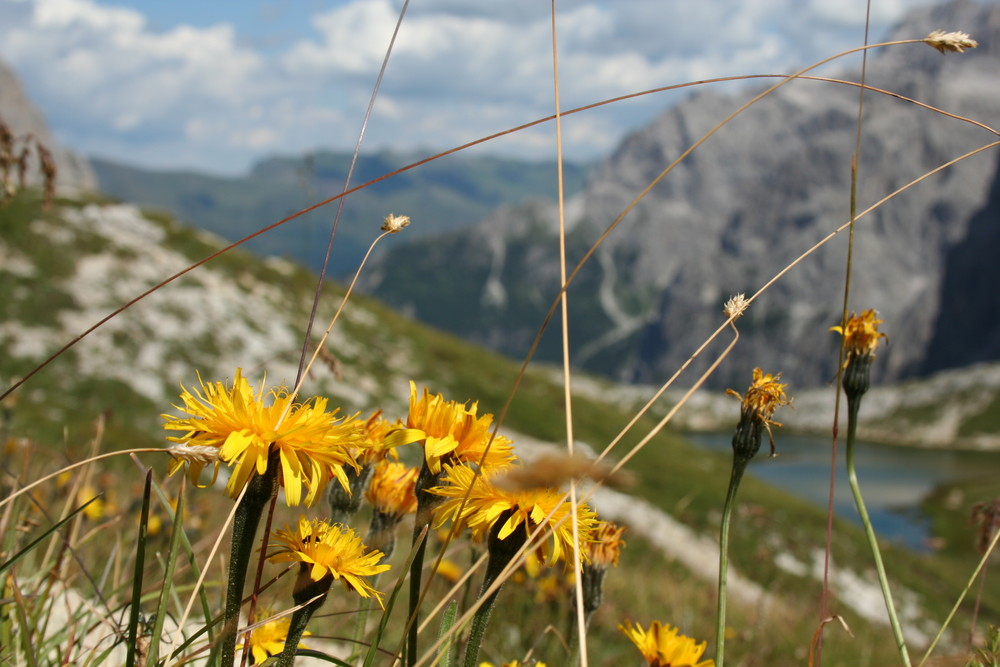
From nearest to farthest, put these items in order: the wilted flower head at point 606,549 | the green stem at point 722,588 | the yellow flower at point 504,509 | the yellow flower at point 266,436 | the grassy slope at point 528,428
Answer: the yellow flower at point 266,436 < the yellow flower at point 504,509 < the green stem at point 722,588 < the wilted flower head at point 606,549 < the grassy slope at point 528,428

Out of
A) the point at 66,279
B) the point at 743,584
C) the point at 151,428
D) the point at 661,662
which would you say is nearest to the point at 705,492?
the point at 743,584

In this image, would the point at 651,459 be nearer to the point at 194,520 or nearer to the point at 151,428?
the point at 151,428

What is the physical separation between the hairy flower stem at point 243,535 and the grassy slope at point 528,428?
3.63m

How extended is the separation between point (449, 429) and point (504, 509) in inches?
8.3

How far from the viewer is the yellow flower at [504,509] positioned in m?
1.43

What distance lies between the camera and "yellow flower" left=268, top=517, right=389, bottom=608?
4.89 feet

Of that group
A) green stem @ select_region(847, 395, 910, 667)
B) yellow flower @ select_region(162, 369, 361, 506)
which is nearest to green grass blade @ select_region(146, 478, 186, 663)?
yellow flower @ select_region(162, 369, 361, 506)

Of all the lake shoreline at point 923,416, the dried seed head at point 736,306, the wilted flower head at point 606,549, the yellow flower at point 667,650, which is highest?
the dried seed head at point 736,306

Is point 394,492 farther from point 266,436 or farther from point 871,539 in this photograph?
point 871,539

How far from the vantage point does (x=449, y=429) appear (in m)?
1.57

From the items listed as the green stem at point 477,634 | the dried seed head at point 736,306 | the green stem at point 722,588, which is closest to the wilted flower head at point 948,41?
the dried seed head at point 736,306

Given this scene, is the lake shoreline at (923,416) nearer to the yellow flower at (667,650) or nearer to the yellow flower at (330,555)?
the yellow flower at (667,650)

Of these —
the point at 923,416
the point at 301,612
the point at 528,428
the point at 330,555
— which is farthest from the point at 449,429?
the point at 923,416

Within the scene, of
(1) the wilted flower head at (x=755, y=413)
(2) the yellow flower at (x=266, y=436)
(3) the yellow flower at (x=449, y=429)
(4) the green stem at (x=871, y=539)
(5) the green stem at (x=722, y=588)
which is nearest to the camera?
(2) the yellow flower at (x=266, y=436)
